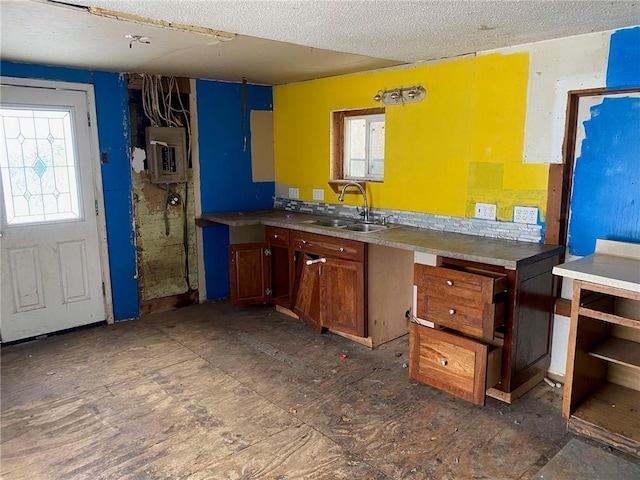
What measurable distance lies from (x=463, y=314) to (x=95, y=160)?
10.1 ft

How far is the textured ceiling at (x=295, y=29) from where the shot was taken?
2.03 m

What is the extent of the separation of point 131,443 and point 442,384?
67.8 inches

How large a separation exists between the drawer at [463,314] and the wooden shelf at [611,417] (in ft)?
1.93

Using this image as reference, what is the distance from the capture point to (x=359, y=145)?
4.07 metres

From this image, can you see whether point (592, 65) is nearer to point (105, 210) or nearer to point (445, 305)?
point (445, 305)

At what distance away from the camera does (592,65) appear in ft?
8.34

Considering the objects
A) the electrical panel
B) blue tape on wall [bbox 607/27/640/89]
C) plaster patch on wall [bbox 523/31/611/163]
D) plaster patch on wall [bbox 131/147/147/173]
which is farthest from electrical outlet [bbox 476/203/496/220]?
plaster patch on wall [bbox 131/147/147/173]

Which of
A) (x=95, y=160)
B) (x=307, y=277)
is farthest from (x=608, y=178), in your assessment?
(x=95, y=160)

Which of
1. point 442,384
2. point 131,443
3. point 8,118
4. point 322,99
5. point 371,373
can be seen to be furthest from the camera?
point 322,99

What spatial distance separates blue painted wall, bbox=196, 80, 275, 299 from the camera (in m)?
4.35

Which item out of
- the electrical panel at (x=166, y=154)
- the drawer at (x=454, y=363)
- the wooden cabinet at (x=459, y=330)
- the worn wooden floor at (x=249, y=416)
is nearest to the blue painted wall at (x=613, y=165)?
the wooden cabinet at (x=459, y=330)

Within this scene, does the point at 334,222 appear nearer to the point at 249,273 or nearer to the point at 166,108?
the point at 249,273

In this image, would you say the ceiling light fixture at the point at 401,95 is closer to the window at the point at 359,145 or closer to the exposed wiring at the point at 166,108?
the window at the point at 359,145

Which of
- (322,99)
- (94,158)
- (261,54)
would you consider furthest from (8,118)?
(322,99)
